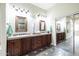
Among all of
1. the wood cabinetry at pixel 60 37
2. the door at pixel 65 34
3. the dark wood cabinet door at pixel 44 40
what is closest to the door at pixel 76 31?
the door at pixel 65 34

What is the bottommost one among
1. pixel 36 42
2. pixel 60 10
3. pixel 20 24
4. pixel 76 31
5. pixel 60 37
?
pixel 36 42

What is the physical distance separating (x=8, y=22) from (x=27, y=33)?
639mm

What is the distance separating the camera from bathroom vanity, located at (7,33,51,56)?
2922mm

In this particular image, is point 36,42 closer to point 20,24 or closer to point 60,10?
point 20,24

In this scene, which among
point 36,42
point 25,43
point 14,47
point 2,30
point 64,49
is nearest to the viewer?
point 2,30

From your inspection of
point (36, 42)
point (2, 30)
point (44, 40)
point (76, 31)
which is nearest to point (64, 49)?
point (76, 31)

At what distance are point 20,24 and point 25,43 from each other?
666mm

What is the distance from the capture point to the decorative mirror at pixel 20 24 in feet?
9.83

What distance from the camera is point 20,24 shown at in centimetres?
311

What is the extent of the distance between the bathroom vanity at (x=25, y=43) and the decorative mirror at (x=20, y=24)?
234mm

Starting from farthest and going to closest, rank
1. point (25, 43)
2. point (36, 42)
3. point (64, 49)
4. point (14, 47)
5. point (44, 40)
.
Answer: point (44, 40)
point (36, 42)
point (25, 43)
point (64, 49)
point (14, 47)

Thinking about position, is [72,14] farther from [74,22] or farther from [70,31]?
[70,31]

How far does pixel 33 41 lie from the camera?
3564 millimetres

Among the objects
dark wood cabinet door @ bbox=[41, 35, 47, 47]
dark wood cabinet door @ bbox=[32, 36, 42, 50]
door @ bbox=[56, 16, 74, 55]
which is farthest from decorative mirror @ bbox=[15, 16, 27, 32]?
door @ bbox=[56, 16, 74, 55]
